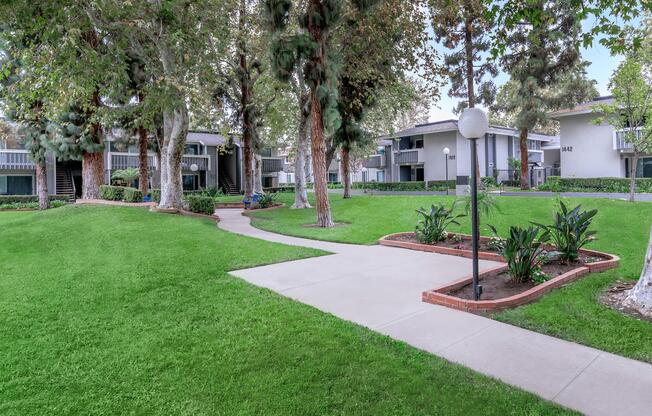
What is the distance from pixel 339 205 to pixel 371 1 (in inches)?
362

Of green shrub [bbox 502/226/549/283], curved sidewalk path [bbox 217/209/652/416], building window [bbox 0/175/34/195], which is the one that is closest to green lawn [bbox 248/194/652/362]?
curved sidewalk path [bbox 217/209/652/416]

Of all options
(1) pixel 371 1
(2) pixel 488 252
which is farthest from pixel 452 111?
(2) pixel 488 252

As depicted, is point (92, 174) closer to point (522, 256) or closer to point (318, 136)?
point (318, 136)

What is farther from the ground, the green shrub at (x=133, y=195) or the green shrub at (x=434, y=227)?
the green shrub at (x=133, y=195)

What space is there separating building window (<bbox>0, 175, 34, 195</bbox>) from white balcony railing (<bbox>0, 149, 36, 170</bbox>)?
4.92ft

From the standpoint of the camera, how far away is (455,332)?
4254 millimetres

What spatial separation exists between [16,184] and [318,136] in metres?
26.0

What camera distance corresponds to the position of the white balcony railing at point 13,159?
85.9 feet

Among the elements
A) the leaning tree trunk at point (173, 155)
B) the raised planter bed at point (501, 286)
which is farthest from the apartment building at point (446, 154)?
the raised planter bed at point (501, 286)

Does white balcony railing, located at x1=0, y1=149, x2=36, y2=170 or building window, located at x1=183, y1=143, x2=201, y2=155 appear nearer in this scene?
white balcony railing, located at x1=0, y1=149, x2=36, y2=170

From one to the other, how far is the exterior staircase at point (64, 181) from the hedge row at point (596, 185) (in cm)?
3031

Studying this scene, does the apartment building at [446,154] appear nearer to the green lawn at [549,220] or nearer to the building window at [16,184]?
the green lawn at [549,220]

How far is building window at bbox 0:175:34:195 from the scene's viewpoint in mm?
27647

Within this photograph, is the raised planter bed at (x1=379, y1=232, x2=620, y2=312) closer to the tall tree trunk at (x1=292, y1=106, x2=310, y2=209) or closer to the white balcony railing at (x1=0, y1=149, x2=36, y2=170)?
the tall tree trunk at (x1=292, y1=106, x2=310, y2=209)
